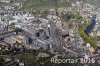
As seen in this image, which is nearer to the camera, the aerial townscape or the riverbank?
the aerial townscape

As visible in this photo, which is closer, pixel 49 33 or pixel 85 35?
pixel 49 33

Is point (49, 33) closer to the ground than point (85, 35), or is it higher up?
higher up

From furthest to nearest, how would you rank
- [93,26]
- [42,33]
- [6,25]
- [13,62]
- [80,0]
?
[80,0], [93,26], [6,25], [42,33], [13,62]

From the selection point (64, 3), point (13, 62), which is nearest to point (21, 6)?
point (64, 3)

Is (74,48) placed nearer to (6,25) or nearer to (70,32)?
(70,32)

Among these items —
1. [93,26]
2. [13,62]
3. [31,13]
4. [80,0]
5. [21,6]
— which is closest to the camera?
[13,62]

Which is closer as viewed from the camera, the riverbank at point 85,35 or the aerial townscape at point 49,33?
the aerial townscape at point 49,33

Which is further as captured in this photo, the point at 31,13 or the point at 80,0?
the point at 80,0
